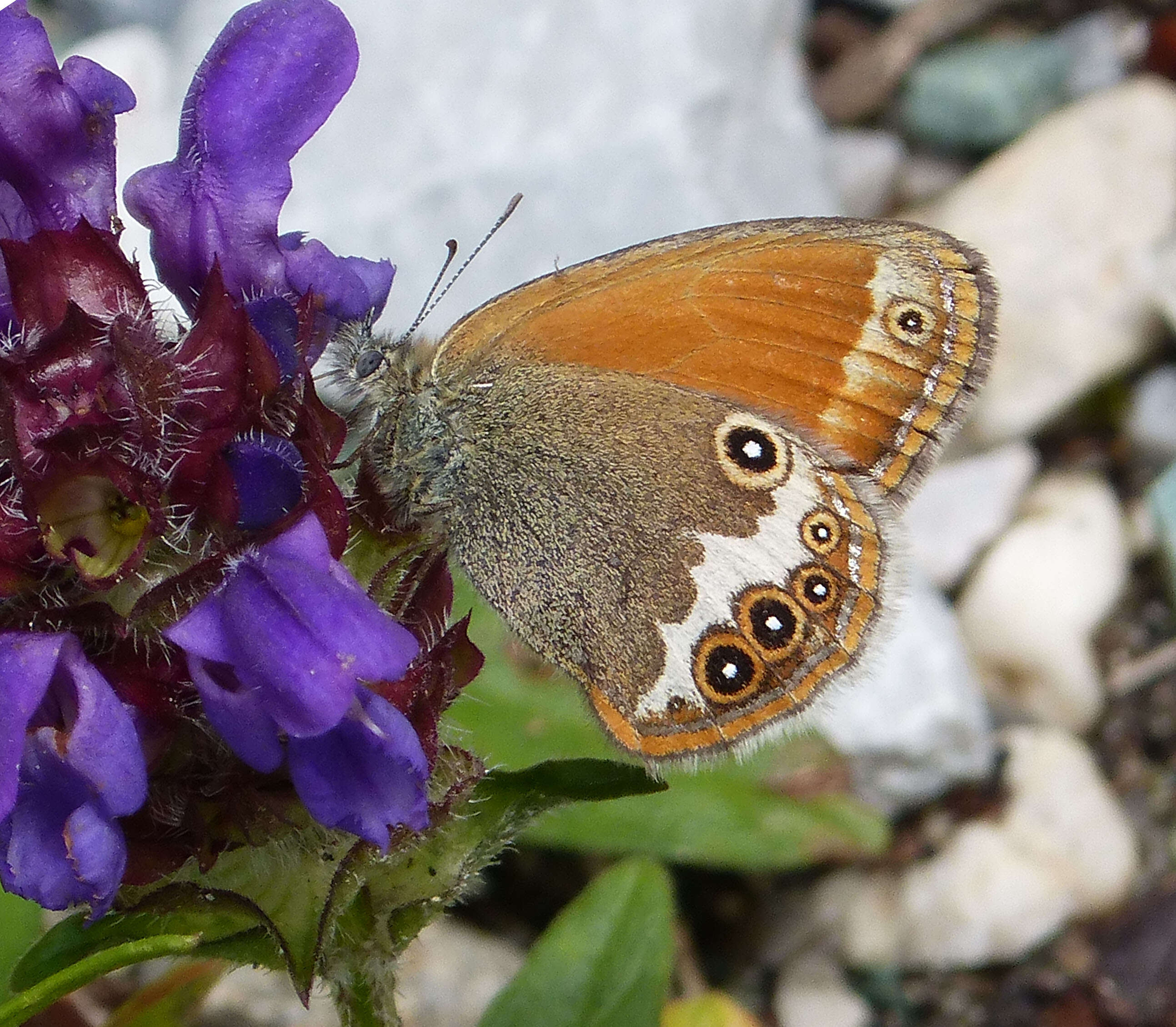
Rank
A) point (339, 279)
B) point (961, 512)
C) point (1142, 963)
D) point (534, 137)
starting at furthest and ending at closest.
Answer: point (534, 137), point (961, 512), point (1142, 963), point (339, 279)

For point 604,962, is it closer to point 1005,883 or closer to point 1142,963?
point 1005,883

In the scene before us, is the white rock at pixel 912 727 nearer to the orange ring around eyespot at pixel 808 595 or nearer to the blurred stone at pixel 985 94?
the orange ring around eyespot at pixel 808 595

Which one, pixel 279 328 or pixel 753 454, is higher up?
pixel 753 454

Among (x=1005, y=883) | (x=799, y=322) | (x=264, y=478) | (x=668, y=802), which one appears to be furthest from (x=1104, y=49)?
(x=264, y=478)

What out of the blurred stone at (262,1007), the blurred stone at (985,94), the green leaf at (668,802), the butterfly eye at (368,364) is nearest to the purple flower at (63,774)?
the butterfly eye at (368,364)

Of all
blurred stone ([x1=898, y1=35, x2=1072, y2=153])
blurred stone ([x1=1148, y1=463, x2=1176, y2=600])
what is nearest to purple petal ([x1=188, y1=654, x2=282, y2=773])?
blurred stone ([x1=1148, y1=463, x2=1176, y2=600])

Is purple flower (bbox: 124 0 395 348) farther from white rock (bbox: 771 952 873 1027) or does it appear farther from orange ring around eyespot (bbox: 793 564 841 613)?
white rock (bbox: 771 952 873 1027)
